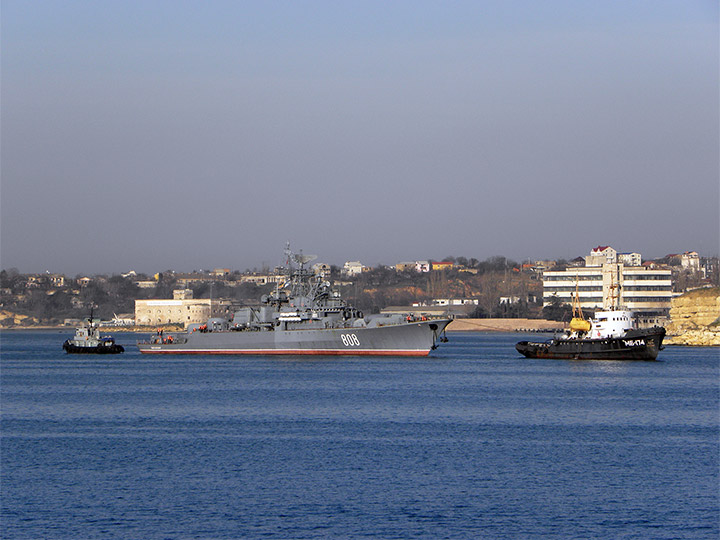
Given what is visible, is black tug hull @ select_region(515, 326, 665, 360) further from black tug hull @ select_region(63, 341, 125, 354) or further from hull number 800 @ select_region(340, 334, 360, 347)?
black tug hull @ select_region(63, 341, 125, 354)

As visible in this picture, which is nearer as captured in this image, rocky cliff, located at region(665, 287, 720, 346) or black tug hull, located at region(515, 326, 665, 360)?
black tug hull, located at region(515, 326, 665, 360)

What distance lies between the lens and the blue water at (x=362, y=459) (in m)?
20.6

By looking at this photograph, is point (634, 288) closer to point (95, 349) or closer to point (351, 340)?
point (351, 340)

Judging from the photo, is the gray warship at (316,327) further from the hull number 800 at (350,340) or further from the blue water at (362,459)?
the blue water at (362,459)

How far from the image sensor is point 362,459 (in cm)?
2709

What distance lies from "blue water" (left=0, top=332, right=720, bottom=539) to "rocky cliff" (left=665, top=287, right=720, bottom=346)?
54.1 meters

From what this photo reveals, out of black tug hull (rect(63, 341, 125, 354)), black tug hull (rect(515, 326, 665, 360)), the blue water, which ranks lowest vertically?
the blue water

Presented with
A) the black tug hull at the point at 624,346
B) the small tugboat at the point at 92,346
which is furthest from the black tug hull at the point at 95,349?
the black tug hull at the point at 624,346

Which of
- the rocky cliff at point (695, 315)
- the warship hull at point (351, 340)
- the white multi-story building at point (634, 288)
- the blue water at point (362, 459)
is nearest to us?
the blue water at point (362, 459)

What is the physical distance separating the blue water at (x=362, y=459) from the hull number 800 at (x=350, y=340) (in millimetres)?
17585

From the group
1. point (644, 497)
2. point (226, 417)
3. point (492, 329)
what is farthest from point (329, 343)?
point (492, 329)

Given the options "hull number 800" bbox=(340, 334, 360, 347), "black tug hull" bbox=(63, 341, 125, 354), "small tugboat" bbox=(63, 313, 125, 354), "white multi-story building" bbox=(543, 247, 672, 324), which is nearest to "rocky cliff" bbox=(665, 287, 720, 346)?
"white multi-story building" bbox=(543, 247, 672, 324)

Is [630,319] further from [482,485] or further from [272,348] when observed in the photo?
[482,485]

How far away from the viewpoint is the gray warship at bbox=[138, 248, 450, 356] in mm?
68750
